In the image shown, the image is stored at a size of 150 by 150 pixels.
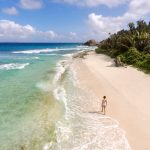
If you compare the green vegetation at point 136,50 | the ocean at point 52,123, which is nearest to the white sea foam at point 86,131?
the ocean at point 52,123

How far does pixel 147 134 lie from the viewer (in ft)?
41.2

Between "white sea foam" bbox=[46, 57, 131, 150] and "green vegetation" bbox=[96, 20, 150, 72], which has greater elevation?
"green vegetation" bbox=[96, 20, 150, 72]

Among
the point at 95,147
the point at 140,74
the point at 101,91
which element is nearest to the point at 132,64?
the point at 140,74

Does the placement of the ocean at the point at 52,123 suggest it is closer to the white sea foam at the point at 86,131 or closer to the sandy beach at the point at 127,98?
the white sea foam at the point at 86,131

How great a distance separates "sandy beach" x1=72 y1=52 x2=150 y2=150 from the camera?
42.1 ft

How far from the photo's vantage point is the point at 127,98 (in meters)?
19.0

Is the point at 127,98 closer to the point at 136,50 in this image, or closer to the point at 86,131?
the point at 86,131

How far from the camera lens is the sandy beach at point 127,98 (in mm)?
12822

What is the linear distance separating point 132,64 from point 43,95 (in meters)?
20.2

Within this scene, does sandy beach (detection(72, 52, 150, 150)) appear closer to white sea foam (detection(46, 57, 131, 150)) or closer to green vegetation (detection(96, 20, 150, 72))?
white sea foam (detection(46, 57, 131, 150))

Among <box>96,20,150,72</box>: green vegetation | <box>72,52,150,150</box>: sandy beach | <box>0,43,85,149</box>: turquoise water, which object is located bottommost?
<box>0,43,85,149</box>: turquoise water

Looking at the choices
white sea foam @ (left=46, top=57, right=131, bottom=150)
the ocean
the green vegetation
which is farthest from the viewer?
the green vegetation

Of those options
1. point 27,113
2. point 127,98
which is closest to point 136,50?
point 127,98

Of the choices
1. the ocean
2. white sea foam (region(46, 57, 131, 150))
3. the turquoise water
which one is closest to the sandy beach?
white sea foam (region(46, 57, 131, 150))
